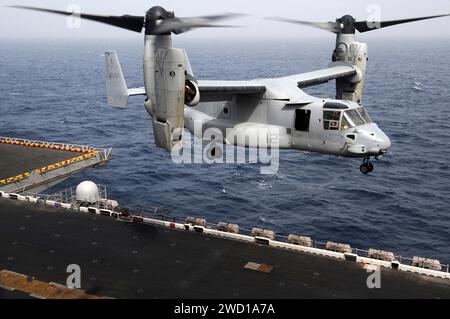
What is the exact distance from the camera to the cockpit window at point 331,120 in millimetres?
29047

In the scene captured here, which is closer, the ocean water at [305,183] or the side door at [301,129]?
the side door at [301,129]

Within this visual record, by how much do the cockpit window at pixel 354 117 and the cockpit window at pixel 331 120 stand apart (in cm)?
63

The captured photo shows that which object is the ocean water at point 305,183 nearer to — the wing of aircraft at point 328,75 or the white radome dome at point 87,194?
the white radome dome at point 87,194

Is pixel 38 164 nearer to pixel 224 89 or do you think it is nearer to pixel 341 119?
pixel 224 89

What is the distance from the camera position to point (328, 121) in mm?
29359

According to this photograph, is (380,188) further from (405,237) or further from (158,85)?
(158,85)

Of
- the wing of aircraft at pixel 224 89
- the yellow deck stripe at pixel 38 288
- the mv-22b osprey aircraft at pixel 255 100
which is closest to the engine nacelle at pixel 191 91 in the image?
the mv-22b osprey aircraft at pixel 255 100

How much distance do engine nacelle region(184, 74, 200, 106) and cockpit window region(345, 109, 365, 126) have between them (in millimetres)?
9711

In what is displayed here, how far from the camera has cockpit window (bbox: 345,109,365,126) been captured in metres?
29.0

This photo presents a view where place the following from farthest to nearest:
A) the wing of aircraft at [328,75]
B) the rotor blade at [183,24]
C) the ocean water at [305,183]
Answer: the ocean water at [305,183] → the wing of aircraft at [328,75] → the rotor blade at [183,24]

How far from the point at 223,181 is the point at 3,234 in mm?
33595

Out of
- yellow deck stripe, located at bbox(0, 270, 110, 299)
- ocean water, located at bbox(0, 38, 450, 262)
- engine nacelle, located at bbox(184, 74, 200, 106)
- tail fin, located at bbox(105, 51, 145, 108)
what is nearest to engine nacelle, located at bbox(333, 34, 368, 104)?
ocean water, located at bbox(0, 38, 450, 262)

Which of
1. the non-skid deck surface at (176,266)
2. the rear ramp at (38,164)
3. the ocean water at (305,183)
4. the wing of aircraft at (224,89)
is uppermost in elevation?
the wing of aircraft at (224,89)
